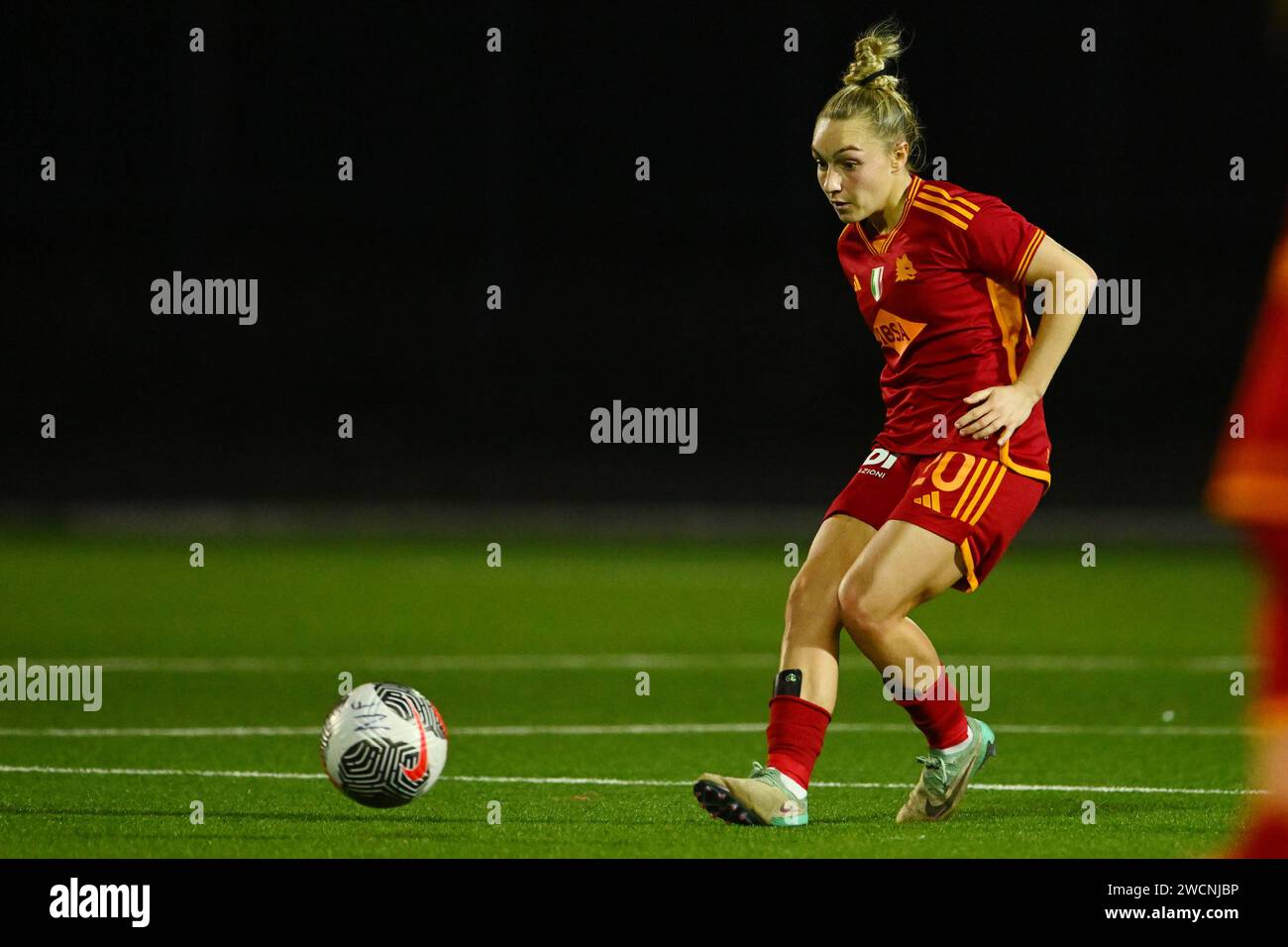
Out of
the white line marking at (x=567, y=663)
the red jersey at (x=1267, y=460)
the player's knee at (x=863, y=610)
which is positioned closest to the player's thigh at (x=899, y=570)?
the player's knee at (x=863, y=610)

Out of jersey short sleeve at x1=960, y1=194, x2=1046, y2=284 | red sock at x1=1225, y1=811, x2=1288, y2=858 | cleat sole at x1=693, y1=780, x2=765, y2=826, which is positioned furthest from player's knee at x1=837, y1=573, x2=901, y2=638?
red sock at x1=1225, y1=811, x2=1288, y2=858

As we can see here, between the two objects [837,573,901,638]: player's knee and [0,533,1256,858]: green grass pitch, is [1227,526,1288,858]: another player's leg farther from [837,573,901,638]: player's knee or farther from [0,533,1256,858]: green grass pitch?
[837,573,901,638]: player's knee

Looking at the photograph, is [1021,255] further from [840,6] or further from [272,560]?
[840,6]

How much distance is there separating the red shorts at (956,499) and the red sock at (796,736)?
61 cm

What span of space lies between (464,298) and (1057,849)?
64.0 ft

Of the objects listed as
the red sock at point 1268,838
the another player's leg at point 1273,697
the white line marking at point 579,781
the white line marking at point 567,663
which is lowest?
the white line marking at point 567,663

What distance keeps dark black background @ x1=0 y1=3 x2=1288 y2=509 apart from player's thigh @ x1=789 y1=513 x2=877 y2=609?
1658 centimetres

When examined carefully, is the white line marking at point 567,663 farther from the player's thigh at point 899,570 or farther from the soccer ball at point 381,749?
the player's thigh at point 899,570

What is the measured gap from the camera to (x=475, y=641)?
12.6m

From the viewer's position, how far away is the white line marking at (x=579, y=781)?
23.0 feet

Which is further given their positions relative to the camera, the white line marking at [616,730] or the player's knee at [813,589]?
the white line marking at [616,730]

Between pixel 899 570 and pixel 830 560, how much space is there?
1.19 ft

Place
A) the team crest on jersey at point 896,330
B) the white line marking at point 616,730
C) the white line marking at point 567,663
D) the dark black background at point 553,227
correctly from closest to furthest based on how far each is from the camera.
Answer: the team crest on jersey at point 896,330 → the white line marking at point 616,730 → the white line marking at point 567,663 → the dark black background at point 553,227
